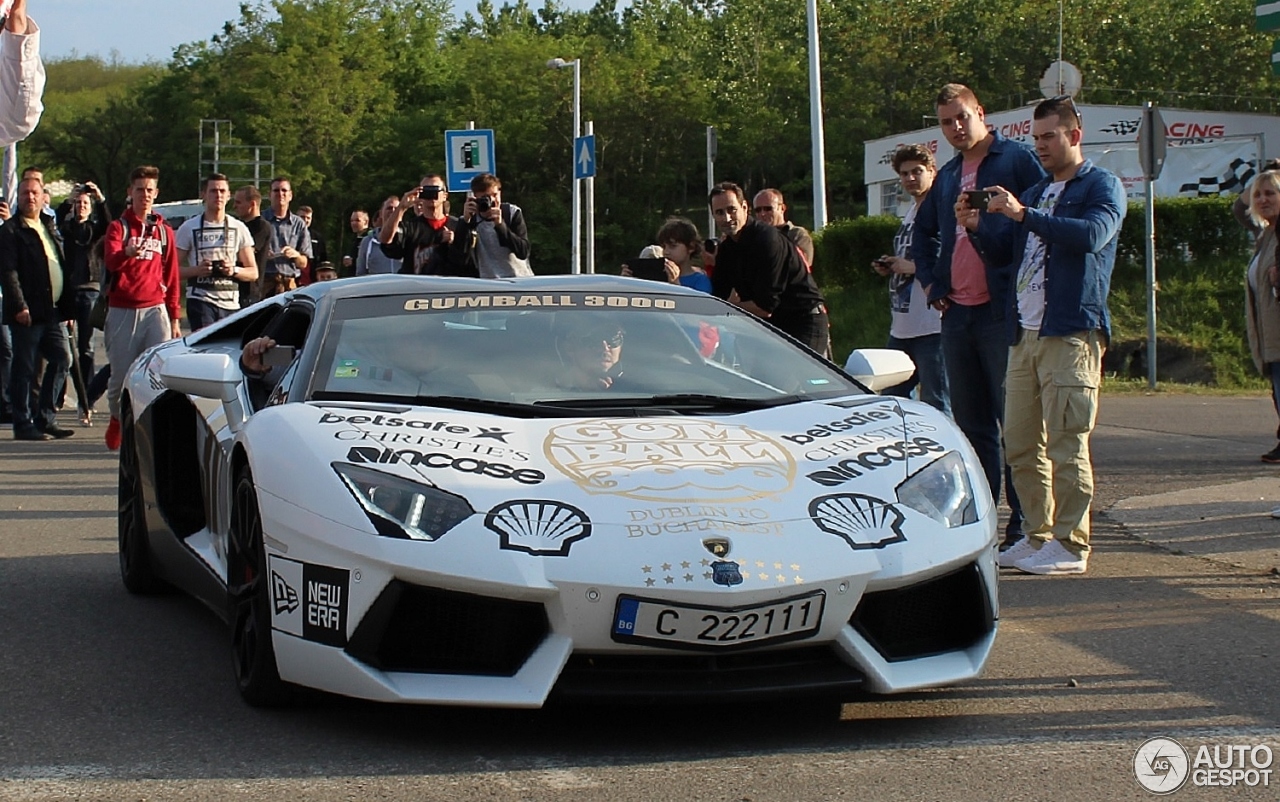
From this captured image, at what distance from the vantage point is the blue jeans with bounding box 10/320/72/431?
13.2 metres

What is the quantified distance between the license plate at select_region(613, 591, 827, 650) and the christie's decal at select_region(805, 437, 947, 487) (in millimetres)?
450

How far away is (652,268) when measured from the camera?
10.0m

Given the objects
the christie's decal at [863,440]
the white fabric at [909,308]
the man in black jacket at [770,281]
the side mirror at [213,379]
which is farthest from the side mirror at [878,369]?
the man in black jacket at [770,281]

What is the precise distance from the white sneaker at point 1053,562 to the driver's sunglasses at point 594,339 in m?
2.45

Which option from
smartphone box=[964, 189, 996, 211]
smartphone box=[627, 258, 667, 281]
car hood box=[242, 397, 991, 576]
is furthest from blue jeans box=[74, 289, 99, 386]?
car hood box=[242, 397, 991, 576]

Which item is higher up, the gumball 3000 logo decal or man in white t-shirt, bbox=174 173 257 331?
man in white t-shirt, bbox=174 173 257 331

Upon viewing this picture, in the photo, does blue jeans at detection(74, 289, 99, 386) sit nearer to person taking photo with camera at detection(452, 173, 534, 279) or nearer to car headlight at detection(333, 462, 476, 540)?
person taking photo with camera at detection(452, 173, 534, 279)

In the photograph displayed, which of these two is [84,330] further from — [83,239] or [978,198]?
[978,198]

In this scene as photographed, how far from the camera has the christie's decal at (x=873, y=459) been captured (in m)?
4.55

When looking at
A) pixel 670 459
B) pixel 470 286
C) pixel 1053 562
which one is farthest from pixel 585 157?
pixel 670 459

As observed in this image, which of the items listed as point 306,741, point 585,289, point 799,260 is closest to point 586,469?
point 306,741

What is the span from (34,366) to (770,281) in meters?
6.91

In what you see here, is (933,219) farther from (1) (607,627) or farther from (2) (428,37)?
(2) (428,37)

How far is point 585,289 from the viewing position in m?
5.73
